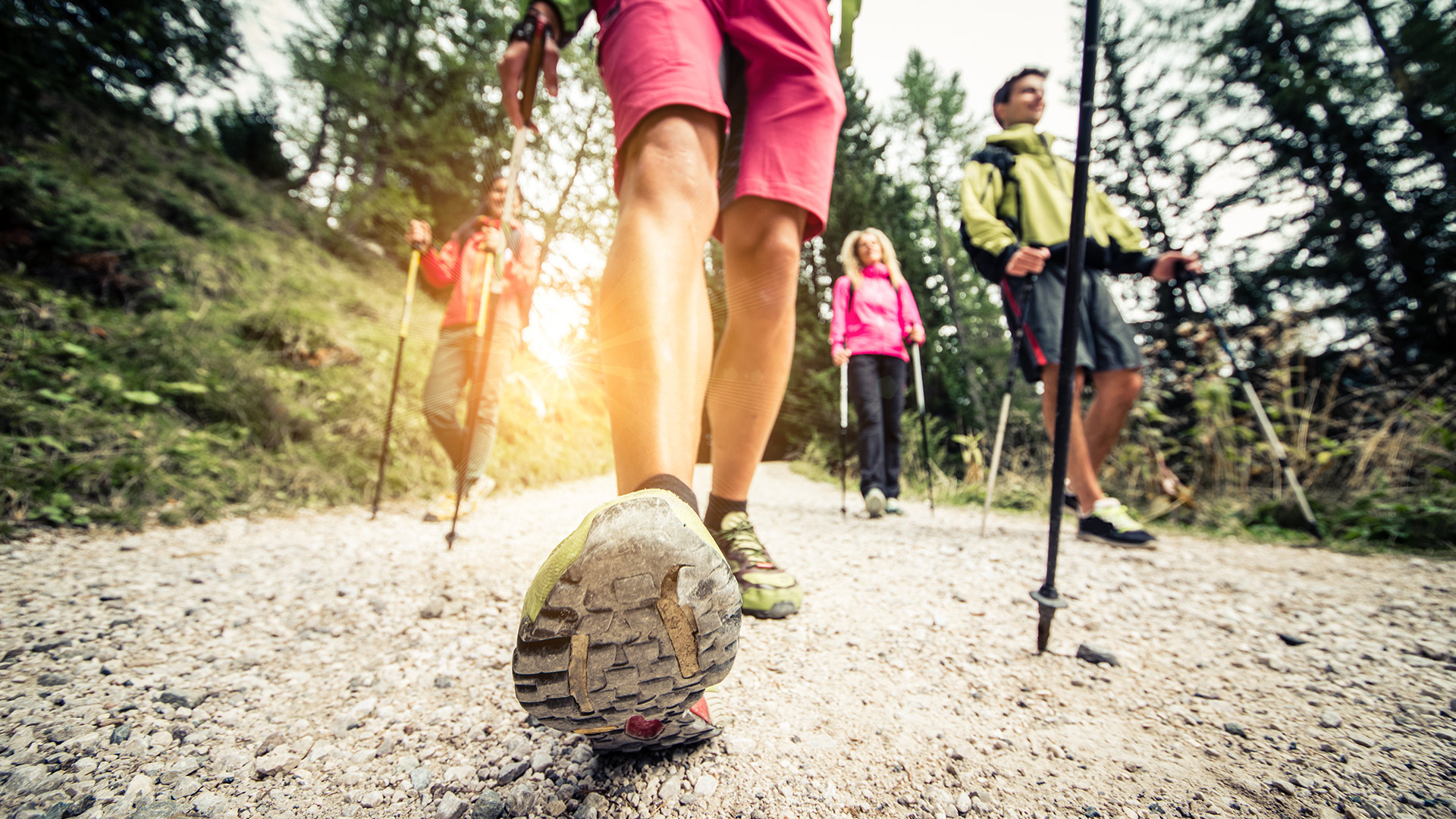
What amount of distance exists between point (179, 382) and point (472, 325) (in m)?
1.67

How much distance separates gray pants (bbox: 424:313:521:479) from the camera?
320cm

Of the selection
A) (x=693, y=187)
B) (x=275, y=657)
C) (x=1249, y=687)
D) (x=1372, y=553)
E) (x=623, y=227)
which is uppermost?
(x=693, y=187)

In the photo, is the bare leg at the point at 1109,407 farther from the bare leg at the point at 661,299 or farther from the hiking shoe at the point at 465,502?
the hiking shoe at the point at 465,502

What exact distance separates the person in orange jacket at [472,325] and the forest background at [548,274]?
1.83ft

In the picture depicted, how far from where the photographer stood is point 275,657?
1058 millimetres

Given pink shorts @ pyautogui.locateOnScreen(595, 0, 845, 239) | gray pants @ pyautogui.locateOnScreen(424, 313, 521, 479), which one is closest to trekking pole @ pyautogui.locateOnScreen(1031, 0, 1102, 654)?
pink shorts @ pyautogui.locateOnScreen(595, 0, 845, 239)

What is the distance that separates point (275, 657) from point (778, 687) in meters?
1.02

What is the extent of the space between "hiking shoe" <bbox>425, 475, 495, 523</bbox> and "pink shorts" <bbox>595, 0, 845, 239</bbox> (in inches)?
97.9

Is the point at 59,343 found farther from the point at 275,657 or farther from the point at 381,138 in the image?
the point at 381,138

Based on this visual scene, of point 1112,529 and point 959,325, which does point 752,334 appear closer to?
point 1112,529

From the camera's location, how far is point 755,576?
128cm

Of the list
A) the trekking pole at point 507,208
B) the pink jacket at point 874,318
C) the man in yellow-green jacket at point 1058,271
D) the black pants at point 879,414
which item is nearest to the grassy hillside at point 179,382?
the trekking pole at point 507,208

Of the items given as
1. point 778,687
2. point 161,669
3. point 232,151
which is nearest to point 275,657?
point 161,669

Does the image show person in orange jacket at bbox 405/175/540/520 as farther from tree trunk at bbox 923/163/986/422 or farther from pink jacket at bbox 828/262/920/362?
tree trunk at bbox 923/163/986/422
